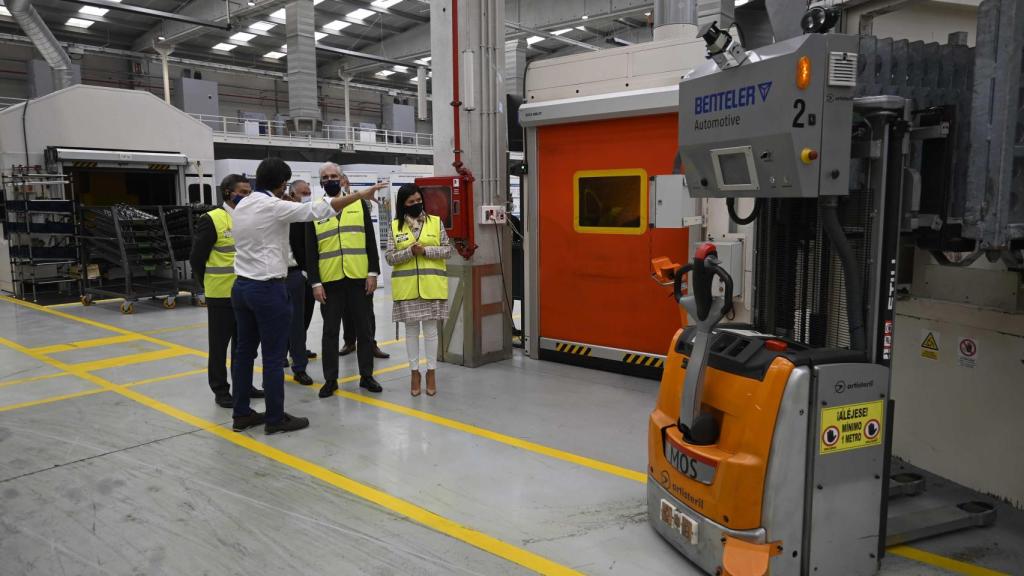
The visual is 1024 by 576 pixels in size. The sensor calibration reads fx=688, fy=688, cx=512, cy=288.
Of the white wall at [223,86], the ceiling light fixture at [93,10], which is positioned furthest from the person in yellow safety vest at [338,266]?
the ceiling light fixture at [93,10]

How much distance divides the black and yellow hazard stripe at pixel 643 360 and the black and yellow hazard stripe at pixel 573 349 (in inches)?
16.3

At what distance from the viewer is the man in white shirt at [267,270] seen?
4.53 m

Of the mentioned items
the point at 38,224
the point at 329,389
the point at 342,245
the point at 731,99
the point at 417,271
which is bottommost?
the point at 329,389

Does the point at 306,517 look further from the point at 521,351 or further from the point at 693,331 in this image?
the point at 521,351

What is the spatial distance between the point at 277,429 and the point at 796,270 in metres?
3.62

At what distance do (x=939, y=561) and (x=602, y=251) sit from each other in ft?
12.7

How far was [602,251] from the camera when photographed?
6.46 meters

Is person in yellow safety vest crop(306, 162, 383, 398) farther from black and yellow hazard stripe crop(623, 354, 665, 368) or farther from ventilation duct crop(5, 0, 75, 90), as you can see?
ventilation duct crop(5, 0, 75, 90)

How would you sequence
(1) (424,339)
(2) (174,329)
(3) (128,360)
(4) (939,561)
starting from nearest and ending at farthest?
(4) (939,561), (1) (424,339), (3) (128,360), (2) (174,329)

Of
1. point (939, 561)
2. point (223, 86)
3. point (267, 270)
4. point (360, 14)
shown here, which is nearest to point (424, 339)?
point (267, 270)

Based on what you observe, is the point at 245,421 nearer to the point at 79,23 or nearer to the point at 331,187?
the point at 331,187

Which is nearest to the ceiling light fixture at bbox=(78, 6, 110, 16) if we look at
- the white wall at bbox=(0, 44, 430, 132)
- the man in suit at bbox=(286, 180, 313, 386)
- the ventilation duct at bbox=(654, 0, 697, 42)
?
the white wall at bbox=(0, 44, 430, 132)

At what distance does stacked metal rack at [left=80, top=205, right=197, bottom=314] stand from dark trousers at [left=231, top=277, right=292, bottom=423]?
6.61 meters

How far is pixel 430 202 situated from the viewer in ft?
22.0
